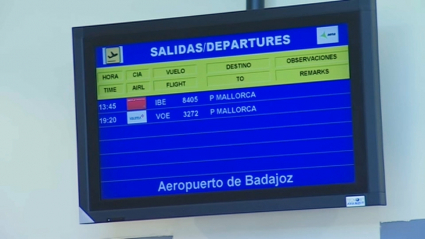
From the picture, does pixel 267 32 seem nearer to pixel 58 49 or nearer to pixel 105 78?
pixel 105 78

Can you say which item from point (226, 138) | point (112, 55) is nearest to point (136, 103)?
point (112, 55)

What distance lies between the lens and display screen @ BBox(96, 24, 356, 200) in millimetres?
1402

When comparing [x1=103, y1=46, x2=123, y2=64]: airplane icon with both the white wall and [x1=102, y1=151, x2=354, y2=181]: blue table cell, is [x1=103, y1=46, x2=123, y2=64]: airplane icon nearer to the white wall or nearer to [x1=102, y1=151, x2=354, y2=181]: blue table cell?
the white wall

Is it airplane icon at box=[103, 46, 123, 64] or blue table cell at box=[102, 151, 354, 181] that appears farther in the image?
airplane icon at box=[103, 46, 123, 64]

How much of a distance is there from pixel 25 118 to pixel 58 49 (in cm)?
21

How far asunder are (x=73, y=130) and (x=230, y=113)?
1.51ft

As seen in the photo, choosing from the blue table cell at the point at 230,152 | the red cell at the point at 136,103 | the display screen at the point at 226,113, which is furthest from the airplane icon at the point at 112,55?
the blue table cell at the point at 230,152

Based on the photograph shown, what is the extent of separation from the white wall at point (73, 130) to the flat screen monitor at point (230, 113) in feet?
0.36

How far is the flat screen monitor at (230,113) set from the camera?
1388 millimetres

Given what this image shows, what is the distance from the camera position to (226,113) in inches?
57.1

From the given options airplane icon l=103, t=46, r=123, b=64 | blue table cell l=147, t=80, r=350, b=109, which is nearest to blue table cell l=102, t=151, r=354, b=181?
blue table cell l=147, t=80, r=350, b=109

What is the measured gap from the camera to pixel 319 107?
55.3 inches

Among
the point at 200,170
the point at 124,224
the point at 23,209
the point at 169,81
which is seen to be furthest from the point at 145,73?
the point at 23,209

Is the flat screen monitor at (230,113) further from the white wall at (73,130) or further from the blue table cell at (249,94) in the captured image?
the white wall at (73,130)
